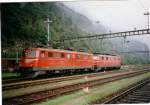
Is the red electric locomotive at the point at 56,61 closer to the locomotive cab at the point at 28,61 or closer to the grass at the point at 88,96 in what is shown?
the locomotive cab at the point at 28,61

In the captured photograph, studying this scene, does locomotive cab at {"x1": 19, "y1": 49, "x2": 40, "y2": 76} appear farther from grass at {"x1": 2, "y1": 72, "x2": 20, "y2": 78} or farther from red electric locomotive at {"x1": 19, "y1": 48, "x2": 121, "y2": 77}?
grass at {"x1": 2, "y1": 72, "x2": 20, "y2": 78}

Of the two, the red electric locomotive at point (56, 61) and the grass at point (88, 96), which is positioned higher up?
the red electric locomotive at point (56, 61)

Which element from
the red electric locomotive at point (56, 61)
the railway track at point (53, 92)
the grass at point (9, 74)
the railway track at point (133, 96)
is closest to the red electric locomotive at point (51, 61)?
the red electric locomotive at point (56, 61)

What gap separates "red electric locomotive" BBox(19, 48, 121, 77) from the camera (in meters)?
10.7

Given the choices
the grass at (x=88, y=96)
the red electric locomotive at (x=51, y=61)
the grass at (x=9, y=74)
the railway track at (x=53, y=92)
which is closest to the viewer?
the railway track at (x=53, y=92)

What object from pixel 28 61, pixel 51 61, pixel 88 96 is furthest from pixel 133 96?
pixel 28 61

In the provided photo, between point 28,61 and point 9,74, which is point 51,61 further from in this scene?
point 9,74

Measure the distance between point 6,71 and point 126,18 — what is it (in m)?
3.90

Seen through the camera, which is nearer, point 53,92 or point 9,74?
point 53,92

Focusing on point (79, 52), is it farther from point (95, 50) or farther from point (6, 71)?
point (6, 71)

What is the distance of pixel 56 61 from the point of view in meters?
11.9

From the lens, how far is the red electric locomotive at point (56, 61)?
10.7 m

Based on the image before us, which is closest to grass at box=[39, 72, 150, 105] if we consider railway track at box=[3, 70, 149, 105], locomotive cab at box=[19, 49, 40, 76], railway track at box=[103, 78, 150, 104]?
railway track at box=[3, 70, 149, 105]

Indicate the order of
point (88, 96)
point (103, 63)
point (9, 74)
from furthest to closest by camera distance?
1. point (103, 63)
2. point (9, 74)
3. point (88, 96)
